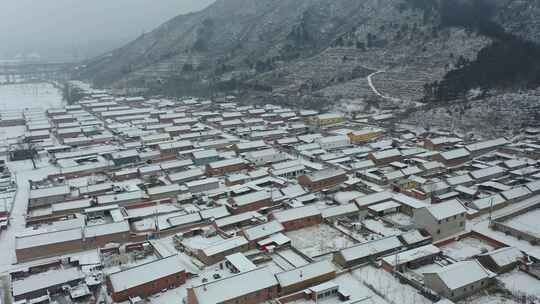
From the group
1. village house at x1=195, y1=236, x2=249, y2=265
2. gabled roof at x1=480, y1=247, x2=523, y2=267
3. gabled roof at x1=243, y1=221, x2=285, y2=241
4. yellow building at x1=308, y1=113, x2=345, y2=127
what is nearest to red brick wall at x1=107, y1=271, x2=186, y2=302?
village house at x1=195, y1=236, x2=249, y2=265

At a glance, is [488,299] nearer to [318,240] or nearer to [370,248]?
[370,248]

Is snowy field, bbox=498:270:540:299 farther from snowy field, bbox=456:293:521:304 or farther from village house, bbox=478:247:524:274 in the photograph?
snowy field, bbox=456:293:521:304

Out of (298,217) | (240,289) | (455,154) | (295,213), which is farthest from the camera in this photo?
(455,154)

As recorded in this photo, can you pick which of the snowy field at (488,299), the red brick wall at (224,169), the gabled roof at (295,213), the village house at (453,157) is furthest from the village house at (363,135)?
the snowy field at (488,299)

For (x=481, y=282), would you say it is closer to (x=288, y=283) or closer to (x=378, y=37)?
(x=288, y=283)

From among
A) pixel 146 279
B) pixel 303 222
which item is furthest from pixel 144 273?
pixel 303 222

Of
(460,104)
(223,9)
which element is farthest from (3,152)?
(223,9)
